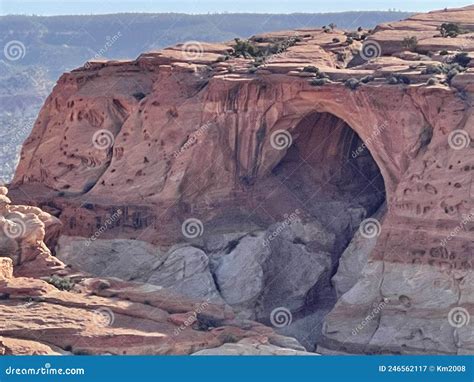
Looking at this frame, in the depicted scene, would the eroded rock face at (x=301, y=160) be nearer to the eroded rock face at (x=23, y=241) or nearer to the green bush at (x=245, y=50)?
the green bush at (x=245, y=50)

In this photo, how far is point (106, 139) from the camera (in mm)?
62938

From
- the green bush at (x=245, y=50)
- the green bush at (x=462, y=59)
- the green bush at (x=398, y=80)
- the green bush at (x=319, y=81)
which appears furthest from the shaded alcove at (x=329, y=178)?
the green bush at (x=245, y=50)

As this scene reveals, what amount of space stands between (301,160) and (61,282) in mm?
15949

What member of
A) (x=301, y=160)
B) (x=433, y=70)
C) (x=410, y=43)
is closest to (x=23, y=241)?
(x=301, y=160)

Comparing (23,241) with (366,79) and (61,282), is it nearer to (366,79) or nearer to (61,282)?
(61,282)

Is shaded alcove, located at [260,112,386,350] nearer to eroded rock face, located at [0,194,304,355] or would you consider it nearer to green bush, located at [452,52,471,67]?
green bush, located at [452,52,471,67]

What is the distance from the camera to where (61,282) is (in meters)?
48.3

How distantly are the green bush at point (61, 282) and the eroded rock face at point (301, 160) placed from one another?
28.8ft

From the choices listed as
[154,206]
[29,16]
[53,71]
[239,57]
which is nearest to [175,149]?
[154,206]

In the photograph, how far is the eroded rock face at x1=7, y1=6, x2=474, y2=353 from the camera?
51875 millimetres

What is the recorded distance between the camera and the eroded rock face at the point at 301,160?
51.9 meters

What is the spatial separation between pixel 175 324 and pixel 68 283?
4.07 meters

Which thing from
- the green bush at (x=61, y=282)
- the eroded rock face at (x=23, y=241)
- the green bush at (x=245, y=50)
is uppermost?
the green bush at (x=245, y=50)

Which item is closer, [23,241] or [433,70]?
[23,241]
